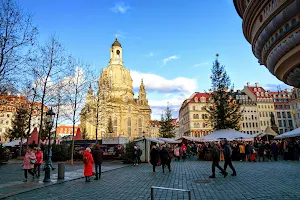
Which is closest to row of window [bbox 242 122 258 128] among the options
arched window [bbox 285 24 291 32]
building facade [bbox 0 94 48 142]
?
building facade [bbox 0 94 48 142]

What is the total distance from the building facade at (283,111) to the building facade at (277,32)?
287 feet

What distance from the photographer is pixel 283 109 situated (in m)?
88.4

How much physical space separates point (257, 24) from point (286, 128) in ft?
301

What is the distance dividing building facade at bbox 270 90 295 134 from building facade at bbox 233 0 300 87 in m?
87.5

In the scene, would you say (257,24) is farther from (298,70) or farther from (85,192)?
(85,192)

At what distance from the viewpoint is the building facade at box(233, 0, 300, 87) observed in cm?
770

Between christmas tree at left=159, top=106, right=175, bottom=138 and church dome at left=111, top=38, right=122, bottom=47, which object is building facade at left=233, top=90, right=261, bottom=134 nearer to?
christmas tree at left=159, top=106, right=175, bottom=138

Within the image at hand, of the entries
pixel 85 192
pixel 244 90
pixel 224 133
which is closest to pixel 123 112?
pixel 244 90

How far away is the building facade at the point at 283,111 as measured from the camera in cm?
8681

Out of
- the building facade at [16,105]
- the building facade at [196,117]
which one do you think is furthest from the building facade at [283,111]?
the building facade at [16,105]

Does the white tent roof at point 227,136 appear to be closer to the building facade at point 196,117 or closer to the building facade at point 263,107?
the building facade at point 196,117

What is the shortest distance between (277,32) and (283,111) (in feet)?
303

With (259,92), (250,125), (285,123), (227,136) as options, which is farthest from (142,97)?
(227,136)

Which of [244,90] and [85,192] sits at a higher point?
[244,90]
